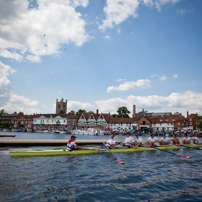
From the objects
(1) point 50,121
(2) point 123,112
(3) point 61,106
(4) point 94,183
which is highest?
(3) point 61,106

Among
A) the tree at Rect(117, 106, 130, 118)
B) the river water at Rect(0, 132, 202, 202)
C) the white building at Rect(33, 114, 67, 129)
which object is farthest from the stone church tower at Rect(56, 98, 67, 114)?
the river water at Rect(0, 132, 202, 202)

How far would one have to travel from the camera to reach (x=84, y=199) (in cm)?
619

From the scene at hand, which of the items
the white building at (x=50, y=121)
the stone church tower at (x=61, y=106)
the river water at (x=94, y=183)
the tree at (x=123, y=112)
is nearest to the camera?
the river water at (x=94, y=183)

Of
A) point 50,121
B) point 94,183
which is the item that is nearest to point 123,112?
point 50,121

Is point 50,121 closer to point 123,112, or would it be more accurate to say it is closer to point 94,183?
point 123,112

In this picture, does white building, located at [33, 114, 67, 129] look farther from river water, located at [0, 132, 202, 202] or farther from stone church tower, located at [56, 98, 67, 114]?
river water, located at [0, 132, 202, 202]

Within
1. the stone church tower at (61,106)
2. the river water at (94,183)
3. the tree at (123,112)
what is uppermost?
the stone church tower at (61,106)

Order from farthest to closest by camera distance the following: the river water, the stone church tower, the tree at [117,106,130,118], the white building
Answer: the stone church tower, the tree at [117,106,130,118], the white building, the river water

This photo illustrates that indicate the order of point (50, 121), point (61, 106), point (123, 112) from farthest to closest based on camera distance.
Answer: point (61, 106), point (123, 112), point (50, 121)

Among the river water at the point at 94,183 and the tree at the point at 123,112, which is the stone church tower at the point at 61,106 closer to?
the tree at the point at 123,112

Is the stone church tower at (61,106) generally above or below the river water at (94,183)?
above

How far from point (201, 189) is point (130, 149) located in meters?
9.15

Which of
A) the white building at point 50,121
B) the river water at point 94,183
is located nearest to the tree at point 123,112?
the white building at point 50,121

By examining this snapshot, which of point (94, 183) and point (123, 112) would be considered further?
point (123, 112)
